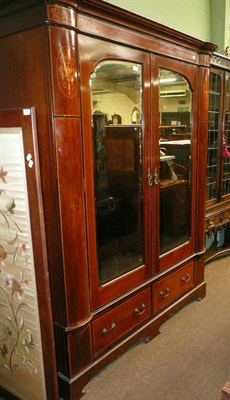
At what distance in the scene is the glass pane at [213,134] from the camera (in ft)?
→ 9.16

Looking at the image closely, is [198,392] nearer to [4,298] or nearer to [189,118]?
[4,298]

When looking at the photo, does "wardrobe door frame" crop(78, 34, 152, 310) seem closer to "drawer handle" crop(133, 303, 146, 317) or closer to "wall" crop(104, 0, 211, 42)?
"drawer handle" crop(133, 303, 146, 317)

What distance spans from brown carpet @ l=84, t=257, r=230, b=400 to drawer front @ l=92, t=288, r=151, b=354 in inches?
7.7

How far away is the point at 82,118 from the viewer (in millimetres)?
1493

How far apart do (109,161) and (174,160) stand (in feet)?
2.15

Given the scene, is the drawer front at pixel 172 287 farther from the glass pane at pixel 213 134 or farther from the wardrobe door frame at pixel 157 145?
the glass pane at pixel 213 134

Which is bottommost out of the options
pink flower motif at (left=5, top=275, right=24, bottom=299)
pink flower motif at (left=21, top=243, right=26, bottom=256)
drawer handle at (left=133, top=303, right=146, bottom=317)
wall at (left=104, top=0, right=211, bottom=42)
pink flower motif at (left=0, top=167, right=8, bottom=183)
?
drawer handle at (left=133, top=303, right=146, bottom=317)

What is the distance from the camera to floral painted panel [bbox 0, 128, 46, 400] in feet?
4.57

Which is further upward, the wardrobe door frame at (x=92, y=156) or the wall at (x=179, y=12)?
the wall at (x=179, y=12)

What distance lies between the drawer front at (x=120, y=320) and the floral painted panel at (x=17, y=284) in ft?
1.25

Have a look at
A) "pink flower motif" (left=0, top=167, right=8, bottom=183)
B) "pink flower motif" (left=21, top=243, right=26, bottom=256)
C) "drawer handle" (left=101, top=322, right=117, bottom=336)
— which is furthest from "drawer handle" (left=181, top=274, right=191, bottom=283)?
"pink flower motif" (left=0, top=167, right=8, bottom=183)

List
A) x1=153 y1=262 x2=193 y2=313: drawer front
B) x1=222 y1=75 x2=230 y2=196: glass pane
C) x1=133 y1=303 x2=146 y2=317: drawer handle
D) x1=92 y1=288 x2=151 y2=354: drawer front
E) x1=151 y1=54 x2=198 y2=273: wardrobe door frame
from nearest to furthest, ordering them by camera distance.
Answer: x1=92 y1=288 x2=151 y2=354: drawer front → x1=151 y1=54 x2=198 y2=273: wardrobe door frame → x1=133 y1=303 x2=146 y2=317: drawer handle → x1=153 y1=262 x2=193 y2=313: drawer front → x1=222 y1=75 x2=230 y2=196: glass pane

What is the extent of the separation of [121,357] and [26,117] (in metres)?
1.60

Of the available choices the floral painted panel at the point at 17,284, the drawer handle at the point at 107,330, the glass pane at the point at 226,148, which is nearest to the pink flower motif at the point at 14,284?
the floral painted panel at the point at 17,284
